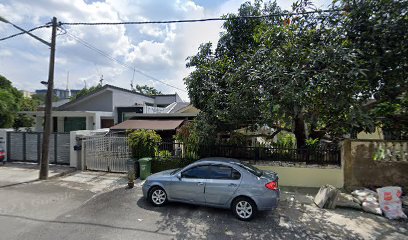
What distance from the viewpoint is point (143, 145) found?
31.9ft

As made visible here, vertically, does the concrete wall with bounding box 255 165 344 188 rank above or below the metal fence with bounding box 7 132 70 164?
below

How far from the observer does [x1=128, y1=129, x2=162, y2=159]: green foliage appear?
9.73 m

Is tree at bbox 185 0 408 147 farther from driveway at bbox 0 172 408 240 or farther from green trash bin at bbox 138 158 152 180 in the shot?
green trash bin at bbox 138 158 152 180

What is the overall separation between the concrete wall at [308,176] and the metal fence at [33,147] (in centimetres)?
910

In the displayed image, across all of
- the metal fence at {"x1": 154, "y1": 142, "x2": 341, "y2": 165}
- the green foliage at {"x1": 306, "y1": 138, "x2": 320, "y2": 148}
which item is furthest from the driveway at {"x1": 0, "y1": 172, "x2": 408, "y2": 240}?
the green foliage at {"x1": 306, "y1": 138, "x2": 320, "y2": 148}

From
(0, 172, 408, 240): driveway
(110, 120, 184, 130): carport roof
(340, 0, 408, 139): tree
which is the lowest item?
(0, 172, 408, 240): driveway

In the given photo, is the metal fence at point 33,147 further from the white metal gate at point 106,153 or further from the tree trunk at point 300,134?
the tree trunk at point 300,134

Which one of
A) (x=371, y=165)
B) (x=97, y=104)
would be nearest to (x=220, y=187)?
(x=371, y=165)

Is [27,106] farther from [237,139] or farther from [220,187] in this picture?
[220,187]

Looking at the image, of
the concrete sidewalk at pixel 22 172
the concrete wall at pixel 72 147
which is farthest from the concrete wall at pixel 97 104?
the concrete wall at pixel 72 147

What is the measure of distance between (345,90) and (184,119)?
9381 millimetres

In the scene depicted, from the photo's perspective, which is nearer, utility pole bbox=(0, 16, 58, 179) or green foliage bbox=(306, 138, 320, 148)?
green foliage bbox=(306, 138, 320, 148)

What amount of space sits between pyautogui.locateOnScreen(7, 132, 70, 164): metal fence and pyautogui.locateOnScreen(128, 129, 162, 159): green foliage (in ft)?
12.0

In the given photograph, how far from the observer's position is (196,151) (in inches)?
368
